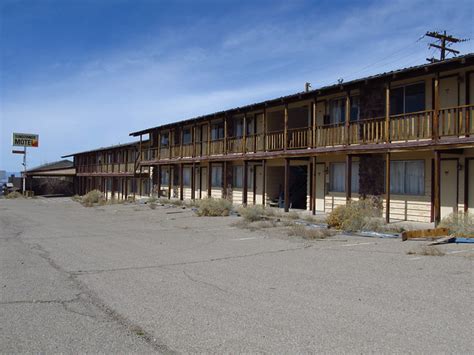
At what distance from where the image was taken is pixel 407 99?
1769 cm

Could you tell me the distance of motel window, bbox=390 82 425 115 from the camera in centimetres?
1722

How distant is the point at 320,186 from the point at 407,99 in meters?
6.15

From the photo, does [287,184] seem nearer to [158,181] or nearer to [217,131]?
[217,131]

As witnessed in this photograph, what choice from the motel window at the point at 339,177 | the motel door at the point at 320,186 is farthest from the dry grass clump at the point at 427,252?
the motel door at the point at 320,186

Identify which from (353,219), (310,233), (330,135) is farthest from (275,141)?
(310,233)

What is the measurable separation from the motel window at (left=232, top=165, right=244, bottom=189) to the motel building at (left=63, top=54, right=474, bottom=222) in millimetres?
64

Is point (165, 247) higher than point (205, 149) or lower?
lower

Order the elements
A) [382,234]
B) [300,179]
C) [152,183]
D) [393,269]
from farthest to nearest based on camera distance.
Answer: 1. [152,183]
2. [300,179]
3. [382,234]
4. [393,269]

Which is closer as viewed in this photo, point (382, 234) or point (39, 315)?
point (39, 315)

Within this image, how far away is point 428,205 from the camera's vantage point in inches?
667

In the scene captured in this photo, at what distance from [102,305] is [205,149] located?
24692mm

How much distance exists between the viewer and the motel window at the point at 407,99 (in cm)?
1722

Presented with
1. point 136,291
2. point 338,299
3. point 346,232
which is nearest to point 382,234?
point 346,232

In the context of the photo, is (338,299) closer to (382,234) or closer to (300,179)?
(382,234)
